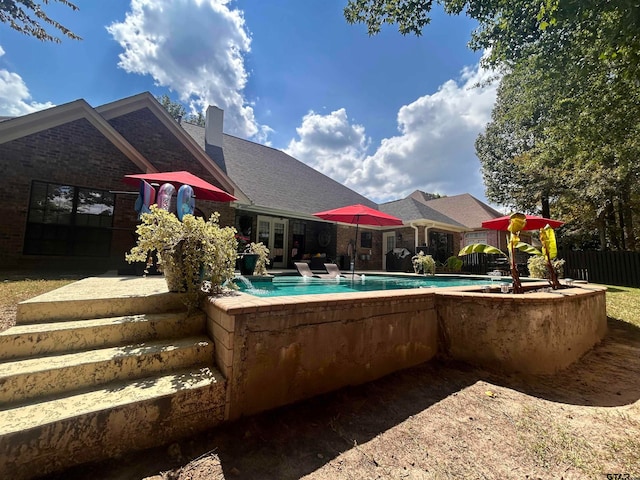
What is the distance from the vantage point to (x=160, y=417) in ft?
6.56

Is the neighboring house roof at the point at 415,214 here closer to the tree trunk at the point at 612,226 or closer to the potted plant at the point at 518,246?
the potted plant at the point at 518,246

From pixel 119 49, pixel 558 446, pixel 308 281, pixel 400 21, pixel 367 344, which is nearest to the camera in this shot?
pixel 558 446

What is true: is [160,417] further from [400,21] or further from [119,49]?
[119,49]

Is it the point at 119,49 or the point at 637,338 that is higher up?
the point at 119,49

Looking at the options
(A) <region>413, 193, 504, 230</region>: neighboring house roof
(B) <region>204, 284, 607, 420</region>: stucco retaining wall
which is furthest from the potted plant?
(A) <region>413, 193, 504, 230</region>: neighboring house roof

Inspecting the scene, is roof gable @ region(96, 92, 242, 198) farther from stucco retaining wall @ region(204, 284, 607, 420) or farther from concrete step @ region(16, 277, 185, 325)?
stucco retaining wall @ region(204, 284, 607, 420)

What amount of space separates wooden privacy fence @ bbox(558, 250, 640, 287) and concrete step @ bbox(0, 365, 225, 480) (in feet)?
54.5

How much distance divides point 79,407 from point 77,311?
1.32 meters

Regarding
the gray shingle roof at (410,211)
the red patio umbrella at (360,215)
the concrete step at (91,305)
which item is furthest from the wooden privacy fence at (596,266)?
the concrete step at (91,305)

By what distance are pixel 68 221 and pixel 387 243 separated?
1454 centimetres

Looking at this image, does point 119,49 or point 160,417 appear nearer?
point 160,417

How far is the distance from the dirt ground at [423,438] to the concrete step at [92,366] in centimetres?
62

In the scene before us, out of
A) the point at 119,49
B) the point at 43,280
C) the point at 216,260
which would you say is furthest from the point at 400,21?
the point at 119,49

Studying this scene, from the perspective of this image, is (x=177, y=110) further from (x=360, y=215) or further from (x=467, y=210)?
(x=467, y=210)
